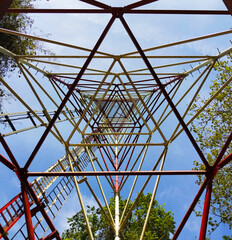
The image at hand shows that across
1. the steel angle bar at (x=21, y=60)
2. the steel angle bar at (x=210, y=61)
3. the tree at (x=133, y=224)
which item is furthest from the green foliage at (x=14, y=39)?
the tree at (x=133, y=224)

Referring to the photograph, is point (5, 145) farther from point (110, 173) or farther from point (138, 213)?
point (138, 213)

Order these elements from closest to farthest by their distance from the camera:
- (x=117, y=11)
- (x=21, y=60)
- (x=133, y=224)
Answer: (x=117, y=11), (x=21, y=60), (x=133, y=224)

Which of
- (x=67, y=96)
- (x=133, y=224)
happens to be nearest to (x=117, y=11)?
(x=67, y=96)

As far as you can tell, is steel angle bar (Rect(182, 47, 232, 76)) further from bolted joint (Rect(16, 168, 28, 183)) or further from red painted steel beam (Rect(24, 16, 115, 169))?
bolted joint (Rect(16, 168, 28, 183))

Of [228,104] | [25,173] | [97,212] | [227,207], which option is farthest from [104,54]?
[97,212]

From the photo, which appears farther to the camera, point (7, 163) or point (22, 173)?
point (22, 173)

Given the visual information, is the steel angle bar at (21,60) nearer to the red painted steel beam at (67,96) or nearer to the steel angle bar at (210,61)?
the red painted steel beam at (67,96)

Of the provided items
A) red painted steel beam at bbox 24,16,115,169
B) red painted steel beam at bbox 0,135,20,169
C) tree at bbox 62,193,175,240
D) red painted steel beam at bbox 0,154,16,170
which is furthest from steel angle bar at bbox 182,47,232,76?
tree at bbox 62,193,175,240

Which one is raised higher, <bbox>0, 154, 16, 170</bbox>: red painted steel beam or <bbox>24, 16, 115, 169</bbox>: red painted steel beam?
<bbox>24, 16, 115, 169</bbox>: red painted steel beam

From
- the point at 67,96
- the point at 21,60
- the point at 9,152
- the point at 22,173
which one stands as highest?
the point at 21,60

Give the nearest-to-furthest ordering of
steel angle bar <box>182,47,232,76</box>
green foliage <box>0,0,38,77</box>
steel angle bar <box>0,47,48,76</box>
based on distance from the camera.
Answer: steel angle bar <box>0,47,48,76</box>
steel angle bar <box>182,47,232,76</box>
green foliage <box>0,0,38,77</box>

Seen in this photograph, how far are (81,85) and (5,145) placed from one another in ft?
27.7

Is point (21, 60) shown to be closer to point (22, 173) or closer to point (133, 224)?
point (22, 173)

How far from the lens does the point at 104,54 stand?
30.7 feet
